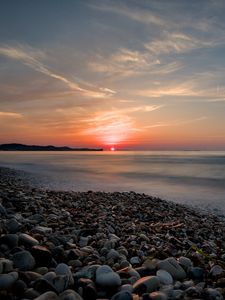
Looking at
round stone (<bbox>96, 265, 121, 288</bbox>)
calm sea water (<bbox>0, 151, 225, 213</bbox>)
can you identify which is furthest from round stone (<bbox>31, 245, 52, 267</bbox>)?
calm sea water (<bbox>0, 151, 225, 213</bbox>)

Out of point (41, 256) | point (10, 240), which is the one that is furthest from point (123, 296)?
point (10, 240)

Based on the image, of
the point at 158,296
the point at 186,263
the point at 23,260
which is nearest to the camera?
the point at 158,296

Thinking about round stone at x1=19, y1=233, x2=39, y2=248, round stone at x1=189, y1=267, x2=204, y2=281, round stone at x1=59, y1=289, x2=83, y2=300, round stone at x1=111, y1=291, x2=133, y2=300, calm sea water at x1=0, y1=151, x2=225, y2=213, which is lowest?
calm sea water at x1=0, y1=151, x2=225, y2=213

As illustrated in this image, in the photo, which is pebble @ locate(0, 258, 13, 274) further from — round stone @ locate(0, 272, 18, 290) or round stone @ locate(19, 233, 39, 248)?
round stone @ locate(19, 233, 39, 248)

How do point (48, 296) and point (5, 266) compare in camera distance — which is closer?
point (48, 296)

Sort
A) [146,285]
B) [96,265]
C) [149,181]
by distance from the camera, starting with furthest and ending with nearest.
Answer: [149,181]
[96,265]
[146,285]

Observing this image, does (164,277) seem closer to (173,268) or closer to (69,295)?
(173,268)

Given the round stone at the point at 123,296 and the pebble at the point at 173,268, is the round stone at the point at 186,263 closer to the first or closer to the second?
the pebble at the point at 173,268

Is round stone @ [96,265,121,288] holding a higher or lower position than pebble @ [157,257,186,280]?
higher

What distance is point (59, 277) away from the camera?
3346mm

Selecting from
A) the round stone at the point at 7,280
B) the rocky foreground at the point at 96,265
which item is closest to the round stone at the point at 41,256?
the rocky foreground at the point at 96,265

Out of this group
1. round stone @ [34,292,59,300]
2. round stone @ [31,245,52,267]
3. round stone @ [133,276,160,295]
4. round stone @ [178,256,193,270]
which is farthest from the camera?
round stone @ [178,256,193,270]

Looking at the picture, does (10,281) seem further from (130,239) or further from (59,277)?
(130,239)

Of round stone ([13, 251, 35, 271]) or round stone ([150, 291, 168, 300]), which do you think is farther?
round stone ([13, 251, 35, 271])
